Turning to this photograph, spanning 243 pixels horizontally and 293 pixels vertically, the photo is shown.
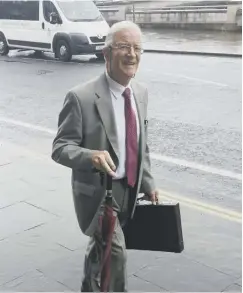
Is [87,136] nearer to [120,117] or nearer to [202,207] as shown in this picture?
[120,117]

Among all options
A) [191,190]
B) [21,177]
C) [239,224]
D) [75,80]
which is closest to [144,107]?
[239,224]

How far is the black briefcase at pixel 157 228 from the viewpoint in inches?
130

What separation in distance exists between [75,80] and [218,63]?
5000mm

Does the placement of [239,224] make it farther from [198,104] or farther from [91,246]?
[198,104]

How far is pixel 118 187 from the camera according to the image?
124 inches

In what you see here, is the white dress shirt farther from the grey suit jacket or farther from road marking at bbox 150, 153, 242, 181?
road marking at bbox 150, 153, 242, 181

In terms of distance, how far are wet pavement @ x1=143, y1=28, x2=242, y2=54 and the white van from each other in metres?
3.19

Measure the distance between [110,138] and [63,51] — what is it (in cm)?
1563

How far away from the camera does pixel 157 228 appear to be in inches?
132

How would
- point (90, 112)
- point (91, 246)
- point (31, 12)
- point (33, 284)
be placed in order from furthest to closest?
point (31, 12), point (33, 284), point (91, 246), point (90, 112)

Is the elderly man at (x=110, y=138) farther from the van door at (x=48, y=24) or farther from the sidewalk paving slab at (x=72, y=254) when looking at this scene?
the van door at (x=48, y=24)

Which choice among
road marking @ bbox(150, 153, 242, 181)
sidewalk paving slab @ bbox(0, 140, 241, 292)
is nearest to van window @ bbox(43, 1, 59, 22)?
road marking @ bbox(150, 153, 242, 181)

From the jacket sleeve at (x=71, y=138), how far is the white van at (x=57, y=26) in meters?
14.5

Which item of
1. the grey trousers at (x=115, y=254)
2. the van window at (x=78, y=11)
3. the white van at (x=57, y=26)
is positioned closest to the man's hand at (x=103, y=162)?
the grey trousers at (x=115, y=254)
